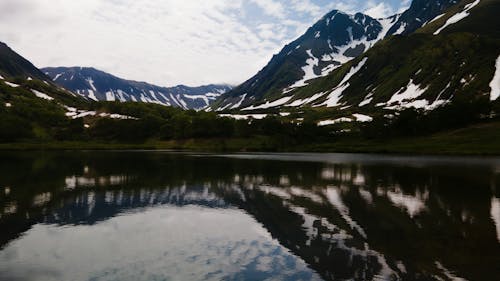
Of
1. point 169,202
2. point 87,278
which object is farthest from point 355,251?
point 169,202

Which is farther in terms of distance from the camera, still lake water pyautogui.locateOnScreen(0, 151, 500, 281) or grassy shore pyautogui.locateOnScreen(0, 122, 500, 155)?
grassy shore pyautogui.locateOnScreen(0, 122, 500, 155)

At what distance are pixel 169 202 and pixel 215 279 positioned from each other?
2467 centimetres

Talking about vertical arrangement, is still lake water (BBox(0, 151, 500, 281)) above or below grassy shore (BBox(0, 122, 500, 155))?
below

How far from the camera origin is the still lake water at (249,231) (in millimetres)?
21734

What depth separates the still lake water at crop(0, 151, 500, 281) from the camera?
21734 mm

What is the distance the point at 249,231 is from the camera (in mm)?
31234

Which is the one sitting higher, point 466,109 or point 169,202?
point 466,109

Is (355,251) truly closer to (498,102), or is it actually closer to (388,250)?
(388,250)

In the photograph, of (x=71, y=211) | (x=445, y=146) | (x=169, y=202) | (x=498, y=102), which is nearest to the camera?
(x=71, y=211)

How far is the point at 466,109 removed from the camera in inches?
6693

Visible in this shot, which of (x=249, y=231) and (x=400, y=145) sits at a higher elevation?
(x=400, y=145)

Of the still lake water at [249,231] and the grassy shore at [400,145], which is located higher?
the grassy shore at [400,145]

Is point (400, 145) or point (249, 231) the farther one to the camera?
point (400, 145)

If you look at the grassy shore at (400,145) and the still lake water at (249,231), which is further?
the grassy shore at (400,145)
